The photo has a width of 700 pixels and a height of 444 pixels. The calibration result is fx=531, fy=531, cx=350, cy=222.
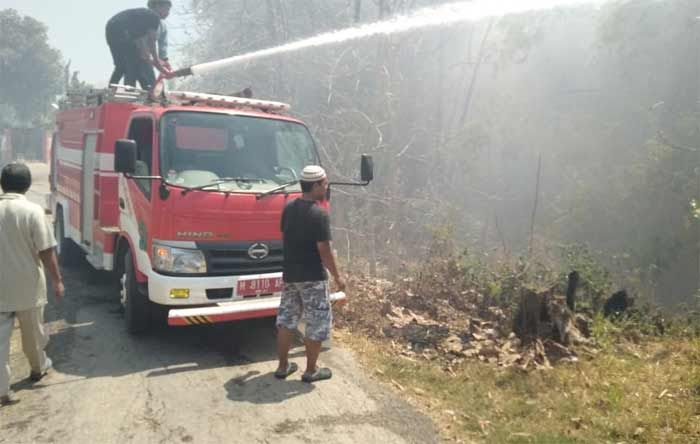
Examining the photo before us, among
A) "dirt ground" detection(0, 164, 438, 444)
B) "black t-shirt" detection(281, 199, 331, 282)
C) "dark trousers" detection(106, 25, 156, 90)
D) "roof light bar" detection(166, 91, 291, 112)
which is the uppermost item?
"dark trousers" detection(106, 25, 156, 90)

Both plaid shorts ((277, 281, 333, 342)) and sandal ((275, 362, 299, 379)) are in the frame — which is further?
sandal ((275, 362, 299, 379))

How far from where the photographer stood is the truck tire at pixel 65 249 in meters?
8.59

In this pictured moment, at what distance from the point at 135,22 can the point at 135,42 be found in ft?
0.95

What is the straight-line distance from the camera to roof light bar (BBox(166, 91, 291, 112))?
18.7 ft

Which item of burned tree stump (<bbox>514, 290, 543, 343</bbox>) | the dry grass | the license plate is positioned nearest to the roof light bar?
the license plate

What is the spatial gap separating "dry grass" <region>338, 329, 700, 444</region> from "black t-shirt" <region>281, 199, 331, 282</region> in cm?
126

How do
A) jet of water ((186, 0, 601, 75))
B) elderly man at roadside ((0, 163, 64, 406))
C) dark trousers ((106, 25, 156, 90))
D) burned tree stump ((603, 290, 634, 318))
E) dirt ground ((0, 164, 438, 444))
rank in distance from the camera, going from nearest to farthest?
dirt ground ((0, 164, 438, 444)) → elderly man at roadside ((0, 163, 64, 406)) → burned tree stump ((603, 290, 634, 318)) → dark trousers ((106, 25, 156, 90)) → jet of water ((186, 0, 601, 75))

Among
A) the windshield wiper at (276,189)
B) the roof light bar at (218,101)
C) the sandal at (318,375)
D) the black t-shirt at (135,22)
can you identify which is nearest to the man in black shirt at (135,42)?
the black t-shirt at (135,22)

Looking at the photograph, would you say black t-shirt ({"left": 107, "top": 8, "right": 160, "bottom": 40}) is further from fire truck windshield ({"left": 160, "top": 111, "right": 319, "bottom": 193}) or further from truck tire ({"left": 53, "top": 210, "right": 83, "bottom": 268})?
fire truck windshield ({"left": 160, "top": 111, "right": 319, "bottom": 193})

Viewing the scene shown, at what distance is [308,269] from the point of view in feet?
14.9

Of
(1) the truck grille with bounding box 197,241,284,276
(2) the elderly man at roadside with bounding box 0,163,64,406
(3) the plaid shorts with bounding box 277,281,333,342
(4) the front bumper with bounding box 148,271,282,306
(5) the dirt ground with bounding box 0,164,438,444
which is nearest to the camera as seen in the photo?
(5) the dirt ground with bounding box 0,164,438,444

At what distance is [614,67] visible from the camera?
15383 millimetres

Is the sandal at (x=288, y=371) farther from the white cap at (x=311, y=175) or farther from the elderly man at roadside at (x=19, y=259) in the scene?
the elderly man at roadside at (x=19, y=259)

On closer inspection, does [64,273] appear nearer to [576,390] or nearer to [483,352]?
[483,352]
